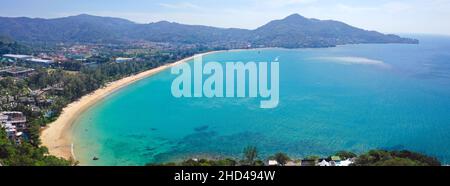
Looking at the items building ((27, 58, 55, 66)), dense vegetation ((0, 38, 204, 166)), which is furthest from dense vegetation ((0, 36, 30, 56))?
dense vegetation ((0, 38, 204, 166))

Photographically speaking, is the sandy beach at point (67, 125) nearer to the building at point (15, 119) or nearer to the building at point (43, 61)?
the building at point (15, 119)

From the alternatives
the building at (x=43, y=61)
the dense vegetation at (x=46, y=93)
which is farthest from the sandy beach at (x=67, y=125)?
the building at (x=43, y=61)

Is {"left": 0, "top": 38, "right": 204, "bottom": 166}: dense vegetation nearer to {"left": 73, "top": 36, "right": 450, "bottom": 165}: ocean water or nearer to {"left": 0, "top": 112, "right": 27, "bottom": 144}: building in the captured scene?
{"left": 0, "top": 112, "right": 27, "bottom": 144}: building

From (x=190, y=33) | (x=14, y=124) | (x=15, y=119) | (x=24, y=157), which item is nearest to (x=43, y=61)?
(x=15, y=119)

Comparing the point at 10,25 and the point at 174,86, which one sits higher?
the point at 10,25
